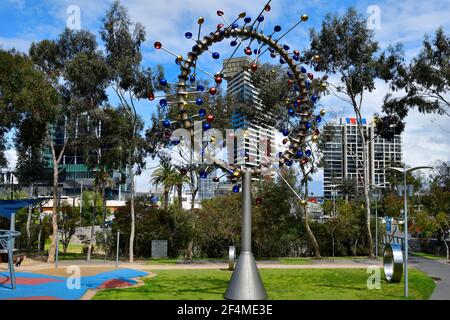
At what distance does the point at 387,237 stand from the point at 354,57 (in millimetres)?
17633

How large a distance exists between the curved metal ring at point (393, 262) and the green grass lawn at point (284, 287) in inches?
11.6

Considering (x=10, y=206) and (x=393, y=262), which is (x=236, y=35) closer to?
(x=393, y=262)

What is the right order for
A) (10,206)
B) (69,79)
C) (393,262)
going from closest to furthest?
(393,262), (10,206), (69,79)

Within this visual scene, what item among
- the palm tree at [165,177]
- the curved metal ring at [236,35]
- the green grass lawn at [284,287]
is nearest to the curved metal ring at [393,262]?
the green grass lawn at [284,287]

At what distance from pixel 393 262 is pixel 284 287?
4.16 metres

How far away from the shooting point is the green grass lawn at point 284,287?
Answer: 1434cm

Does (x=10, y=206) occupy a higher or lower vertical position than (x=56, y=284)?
higher

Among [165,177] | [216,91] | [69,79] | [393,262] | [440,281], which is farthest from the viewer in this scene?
[165,177]

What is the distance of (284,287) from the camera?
16625 millimetres

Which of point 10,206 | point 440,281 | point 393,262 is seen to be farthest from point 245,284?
point 10,206

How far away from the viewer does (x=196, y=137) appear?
44.4 ft

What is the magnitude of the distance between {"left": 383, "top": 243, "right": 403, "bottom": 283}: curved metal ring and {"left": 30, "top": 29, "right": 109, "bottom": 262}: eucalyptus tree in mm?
18389
